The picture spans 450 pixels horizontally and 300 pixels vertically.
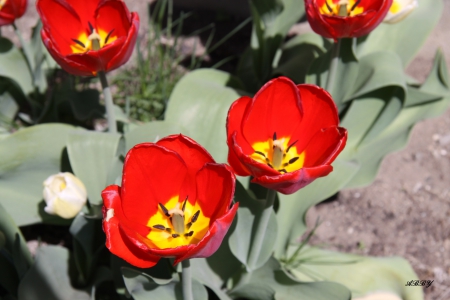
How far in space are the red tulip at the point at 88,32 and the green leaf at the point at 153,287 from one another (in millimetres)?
498

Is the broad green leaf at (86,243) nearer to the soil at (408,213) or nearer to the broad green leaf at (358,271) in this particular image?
the soil at (408,213)

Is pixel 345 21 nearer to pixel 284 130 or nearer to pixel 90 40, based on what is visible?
pixel 284 130

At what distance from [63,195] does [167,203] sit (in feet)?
1.23

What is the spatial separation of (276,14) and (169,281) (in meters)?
1.09

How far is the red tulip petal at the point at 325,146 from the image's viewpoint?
35.2 inches

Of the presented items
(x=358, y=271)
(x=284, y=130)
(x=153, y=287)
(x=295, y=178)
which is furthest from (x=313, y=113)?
(x=358, y=271)

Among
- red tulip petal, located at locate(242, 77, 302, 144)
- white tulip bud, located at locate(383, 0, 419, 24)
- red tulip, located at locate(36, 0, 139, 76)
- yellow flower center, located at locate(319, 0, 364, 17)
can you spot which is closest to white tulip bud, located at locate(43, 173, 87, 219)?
red tulip, located at locate(36, 0, 139, 76)

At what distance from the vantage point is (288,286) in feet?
4.48

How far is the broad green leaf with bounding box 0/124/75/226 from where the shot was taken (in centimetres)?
144

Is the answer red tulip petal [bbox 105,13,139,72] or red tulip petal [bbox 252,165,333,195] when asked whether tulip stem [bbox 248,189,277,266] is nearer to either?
red tulip petal [bbox 252,165,333,195]

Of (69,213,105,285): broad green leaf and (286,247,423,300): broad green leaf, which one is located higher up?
(69,213,105,285): broad green leaf

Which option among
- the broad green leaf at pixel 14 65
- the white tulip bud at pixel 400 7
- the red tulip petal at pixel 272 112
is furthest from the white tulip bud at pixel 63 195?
the white tulip bud at pixel 400 7

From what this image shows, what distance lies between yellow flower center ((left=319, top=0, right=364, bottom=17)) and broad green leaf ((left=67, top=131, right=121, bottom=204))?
0.70 metres

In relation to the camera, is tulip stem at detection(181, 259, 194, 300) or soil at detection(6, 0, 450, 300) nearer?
tulip stem at detection(181, 259, 194, 300)
